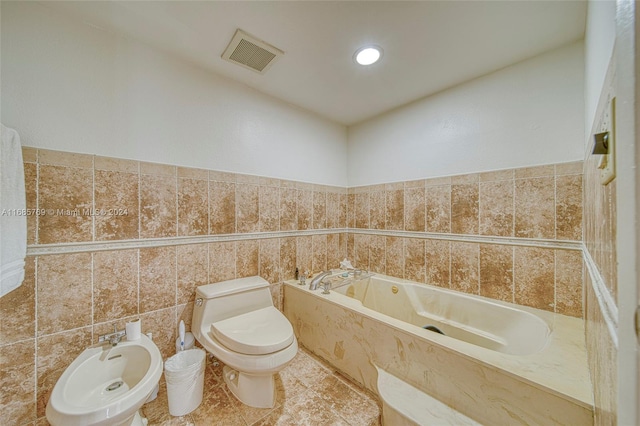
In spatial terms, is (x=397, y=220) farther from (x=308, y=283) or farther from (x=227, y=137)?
(x=227, y=137)

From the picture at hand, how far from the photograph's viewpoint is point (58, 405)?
87 centimetres

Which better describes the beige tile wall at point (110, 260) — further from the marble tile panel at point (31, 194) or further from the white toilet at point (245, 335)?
the white toilet at point (245, 335)

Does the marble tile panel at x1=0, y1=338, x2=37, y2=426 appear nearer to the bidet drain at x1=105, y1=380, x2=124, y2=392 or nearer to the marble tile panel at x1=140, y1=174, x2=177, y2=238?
the bidet drain at x1=105, y1=380, x2=124, y2=392

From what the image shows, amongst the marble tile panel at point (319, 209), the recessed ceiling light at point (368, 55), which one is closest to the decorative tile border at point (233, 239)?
the marble tile panel at point (319, 209)

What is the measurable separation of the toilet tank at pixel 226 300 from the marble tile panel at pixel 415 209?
143cm

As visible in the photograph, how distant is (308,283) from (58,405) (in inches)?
61.0

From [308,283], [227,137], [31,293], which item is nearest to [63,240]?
[31,293]

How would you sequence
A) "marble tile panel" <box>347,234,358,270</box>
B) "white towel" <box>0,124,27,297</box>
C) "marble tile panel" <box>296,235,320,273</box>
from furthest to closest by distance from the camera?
"marble tile panel" <box>347,234,358,270</box> → "marble tile panel" <box>296,235,320,273</box> → "white towel" <box>0,124,27,297</box>

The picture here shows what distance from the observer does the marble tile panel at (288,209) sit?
2166 millimetres

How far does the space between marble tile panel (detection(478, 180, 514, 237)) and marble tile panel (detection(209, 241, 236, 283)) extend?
200 cm

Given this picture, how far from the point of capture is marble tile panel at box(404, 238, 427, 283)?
206 centimetres

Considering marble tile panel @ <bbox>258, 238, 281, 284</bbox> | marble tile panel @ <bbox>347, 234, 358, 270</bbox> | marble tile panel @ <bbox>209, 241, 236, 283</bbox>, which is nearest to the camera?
marble tile panel @ <bbox>209, 241, 236, 283</bbox>

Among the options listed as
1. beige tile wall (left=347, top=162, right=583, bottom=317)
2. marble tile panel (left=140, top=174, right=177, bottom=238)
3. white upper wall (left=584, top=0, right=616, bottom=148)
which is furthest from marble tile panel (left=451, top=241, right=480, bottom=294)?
marble tile panel (left=140, top=174, right=177, bottom=238)

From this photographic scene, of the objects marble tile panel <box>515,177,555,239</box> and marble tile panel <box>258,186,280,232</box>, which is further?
marble tile panel <box>258,186,280,232</box>
